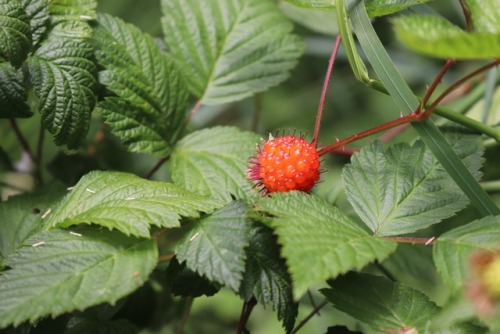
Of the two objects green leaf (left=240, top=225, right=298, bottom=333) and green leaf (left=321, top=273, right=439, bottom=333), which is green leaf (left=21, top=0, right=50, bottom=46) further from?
green leaf (left=321, top=273, right=439, bottom=333)

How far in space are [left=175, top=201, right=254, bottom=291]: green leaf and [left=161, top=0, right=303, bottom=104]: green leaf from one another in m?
0.36

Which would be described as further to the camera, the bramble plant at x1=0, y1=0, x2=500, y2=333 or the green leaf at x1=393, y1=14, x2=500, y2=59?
the bramble plant at x1=0, y1=0, x2=500, y2=333

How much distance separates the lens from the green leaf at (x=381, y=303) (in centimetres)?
71

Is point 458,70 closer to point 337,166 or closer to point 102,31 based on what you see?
point 337,166

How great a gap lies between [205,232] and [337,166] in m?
1.06

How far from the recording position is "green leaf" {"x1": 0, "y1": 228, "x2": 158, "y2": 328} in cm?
66

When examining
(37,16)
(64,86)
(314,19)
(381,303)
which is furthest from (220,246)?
(314,19)

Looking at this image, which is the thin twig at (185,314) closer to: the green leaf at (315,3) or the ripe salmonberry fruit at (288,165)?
the ripe salmonberry fruit at (288,165)

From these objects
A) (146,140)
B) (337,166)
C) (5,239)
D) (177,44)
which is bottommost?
(337,166)

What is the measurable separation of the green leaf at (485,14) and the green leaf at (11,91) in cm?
58

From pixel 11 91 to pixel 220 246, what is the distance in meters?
0.36

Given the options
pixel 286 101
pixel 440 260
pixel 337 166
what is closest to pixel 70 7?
pixel 440 260

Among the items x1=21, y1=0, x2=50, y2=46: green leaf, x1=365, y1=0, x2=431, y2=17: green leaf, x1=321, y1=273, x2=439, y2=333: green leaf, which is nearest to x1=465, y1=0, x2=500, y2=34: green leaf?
x1=365, y1=0, x2=431, y2=17: green leaf

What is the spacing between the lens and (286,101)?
2051 millimetres
